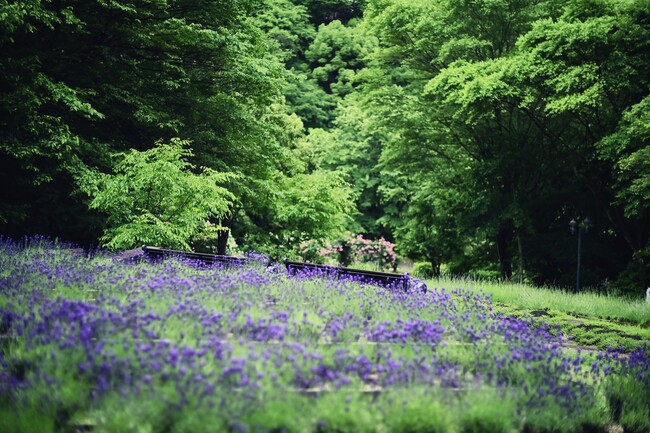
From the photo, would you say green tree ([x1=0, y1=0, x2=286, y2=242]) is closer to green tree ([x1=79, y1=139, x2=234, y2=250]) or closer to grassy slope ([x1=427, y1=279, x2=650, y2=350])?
green tree ([x1=79, y1=139, x2=234, y2=250])

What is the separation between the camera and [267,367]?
4121 millimetres

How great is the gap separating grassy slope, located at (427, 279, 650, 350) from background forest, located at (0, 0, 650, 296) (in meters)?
3.86

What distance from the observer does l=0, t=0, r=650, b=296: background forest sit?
1298 cm

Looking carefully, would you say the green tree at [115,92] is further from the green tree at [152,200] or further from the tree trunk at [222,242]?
the tree trunk at [222,242]

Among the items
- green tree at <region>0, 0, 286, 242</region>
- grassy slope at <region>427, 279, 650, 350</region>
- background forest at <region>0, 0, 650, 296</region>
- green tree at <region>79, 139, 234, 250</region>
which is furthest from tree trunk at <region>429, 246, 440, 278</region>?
green tree at <region>79, 139, 234, 250</region>

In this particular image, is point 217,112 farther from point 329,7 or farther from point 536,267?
point 329,7

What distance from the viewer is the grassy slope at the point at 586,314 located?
9266mm

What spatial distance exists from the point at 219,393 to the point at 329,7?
147 feet

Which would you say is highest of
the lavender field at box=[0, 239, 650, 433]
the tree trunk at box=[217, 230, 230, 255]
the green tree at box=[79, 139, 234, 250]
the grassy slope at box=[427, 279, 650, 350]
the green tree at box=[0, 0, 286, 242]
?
the green tree at box=[0, 0, 286, 242]

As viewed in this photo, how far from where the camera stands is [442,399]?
4.24 metres

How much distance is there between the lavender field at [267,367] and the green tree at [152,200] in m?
5.37

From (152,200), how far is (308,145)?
15499 millimetres

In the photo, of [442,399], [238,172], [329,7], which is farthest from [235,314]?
[329,7]

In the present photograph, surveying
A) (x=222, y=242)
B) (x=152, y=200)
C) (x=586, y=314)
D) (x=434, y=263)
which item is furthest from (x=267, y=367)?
(x=434, y=263)
